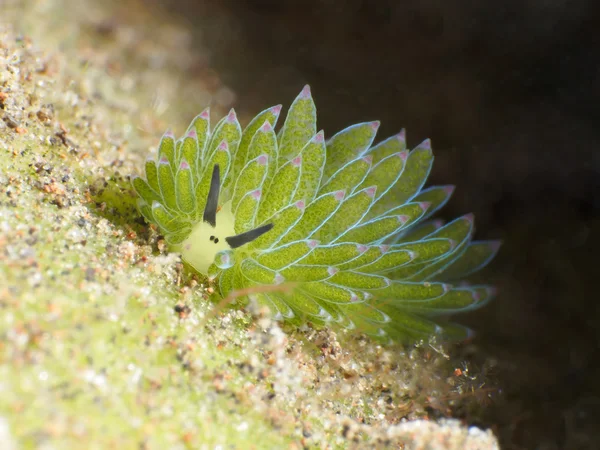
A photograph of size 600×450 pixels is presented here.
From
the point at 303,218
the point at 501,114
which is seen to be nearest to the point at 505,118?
the point at 501,114

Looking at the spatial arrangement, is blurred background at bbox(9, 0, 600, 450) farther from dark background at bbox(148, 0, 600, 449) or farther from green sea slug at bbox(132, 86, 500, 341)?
green sea slug at bbox(132, 86, 500, 341)

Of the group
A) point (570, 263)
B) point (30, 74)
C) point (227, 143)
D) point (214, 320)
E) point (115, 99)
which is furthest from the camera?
point (115, 99)

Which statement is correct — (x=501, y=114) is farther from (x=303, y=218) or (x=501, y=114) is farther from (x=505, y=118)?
(x=303, y=218)

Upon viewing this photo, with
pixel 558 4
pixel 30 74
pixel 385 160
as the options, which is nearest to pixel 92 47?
pixel 30 74

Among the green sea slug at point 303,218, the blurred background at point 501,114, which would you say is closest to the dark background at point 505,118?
the blurred background at point 501,114

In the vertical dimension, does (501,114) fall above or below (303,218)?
above

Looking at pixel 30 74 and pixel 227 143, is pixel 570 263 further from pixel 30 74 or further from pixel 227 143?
pixel 30 74

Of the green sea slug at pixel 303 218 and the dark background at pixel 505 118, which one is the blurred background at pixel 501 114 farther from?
the green sea slug at pixel 303 218
